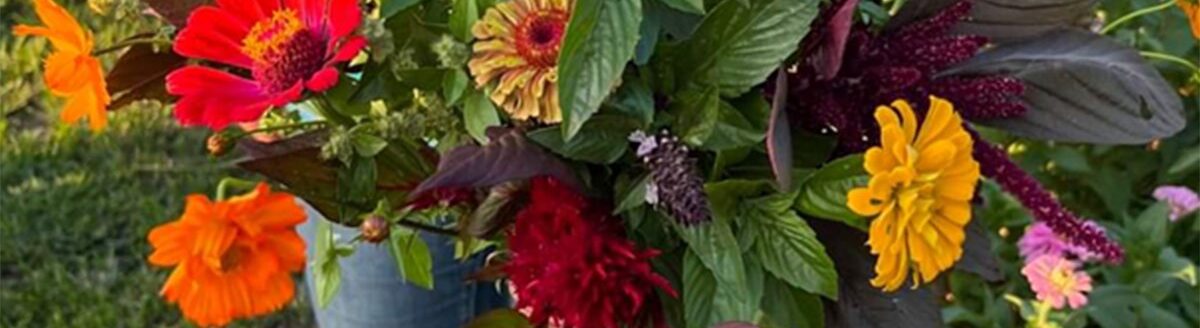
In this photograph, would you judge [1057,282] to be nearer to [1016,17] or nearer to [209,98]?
[1016,17]

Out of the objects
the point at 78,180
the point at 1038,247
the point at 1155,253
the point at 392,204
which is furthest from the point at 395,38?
the point at 78,180

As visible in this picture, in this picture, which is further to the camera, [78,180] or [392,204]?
[78,180]

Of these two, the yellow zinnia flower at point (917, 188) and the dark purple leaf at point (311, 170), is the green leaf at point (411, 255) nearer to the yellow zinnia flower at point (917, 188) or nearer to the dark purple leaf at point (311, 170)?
the dark purple leaf at point (311, 170)

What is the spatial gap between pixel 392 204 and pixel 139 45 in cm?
13

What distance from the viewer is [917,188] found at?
0.61m

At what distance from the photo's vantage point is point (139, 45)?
731 mm

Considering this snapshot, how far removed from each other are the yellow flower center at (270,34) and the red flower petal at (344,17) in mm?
24

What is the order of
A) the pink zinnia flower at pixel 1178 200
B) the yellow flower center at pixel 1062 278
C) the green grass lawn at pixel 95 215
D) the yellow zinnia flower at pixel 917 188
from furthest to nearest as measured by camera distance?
the green grass lawn at pixel 95 215 < the pink zinnia flower at pixel 1178 200 < the yellow flower center at pixel 1062 278 < the yellow zinnia flower at pixel 917 188

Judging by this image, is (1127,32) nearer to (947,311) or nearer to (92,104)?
(947,311)

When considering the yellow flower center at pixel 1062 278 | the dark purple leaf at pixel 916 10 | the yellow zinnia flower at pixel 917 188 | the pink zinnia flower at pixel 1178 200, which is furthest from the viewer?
the pink zinnia flower at pixel 1178 200

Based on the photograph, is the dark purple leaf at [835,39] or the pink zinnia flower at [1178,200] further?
the pink zinnia flower at [1178,200]

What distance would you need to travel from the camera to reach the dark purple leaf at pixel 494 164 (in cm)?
64

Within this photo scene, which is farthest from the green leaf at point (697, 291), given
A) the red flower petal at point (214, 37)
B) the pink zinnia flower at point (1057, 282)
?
the pink zinnia flower at point (1057, 282)

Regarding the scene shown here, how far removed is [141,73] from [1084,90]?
1.39 ft
